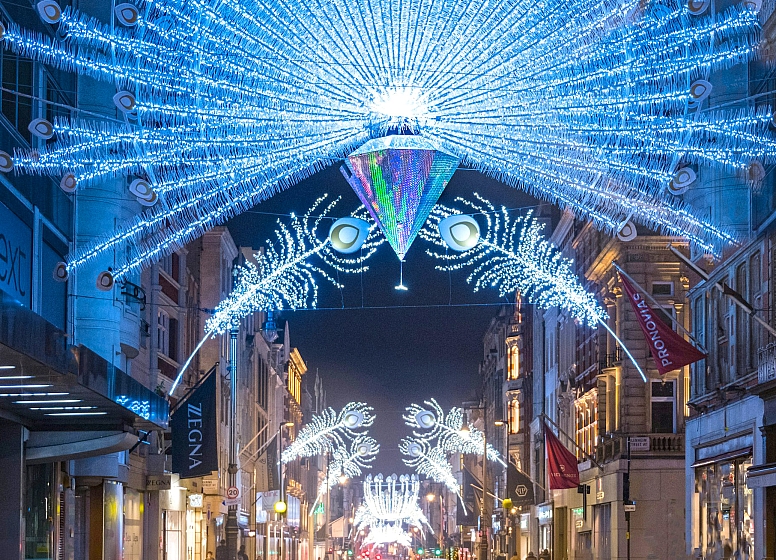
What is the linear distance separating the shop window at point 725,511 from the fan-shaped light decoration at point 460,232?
12.5m

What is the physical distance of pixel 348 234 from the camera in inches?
943

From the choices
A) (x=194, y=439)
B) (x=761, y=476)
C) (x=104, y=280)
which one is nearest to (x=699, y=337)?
(x=761, y=476)

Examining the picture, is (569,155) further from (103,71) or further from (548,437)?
(548,437)

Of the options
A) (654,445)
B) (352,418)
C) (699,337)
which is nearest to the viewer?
(699,337)

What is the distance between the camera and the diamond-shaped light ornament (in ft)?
64.0

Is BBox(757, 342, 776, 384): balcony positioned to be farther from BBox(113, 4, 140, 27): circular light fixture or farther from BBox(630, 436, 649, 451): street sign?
BBox(630, 436, 649, 451): street sign

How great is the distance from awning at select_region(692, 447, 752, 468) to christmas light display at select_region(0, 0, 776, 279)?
44.8 feet

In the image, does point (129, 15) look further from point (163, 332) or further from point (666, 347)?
point (163, 332)

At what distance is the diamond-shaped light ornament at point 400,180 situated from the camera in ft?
64.0

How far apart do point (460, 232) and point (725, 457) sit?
14.6m

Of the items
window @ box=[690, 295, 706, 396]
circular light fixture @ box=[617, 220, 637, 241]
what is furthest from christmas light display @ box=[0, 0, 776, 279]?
window @ box=[690, 295, 706, 396]

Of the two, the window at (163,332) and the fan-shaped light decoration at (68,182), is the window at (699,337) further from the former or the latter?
the fan-shaped light decoration at (68,182)

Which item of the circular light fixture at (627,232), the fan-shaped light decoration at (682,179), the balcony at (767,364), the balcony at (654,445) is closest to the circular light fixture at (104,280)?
the circular light fixture at (627,232)

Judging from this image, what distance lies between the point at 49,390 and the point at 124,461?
18.2 meters
